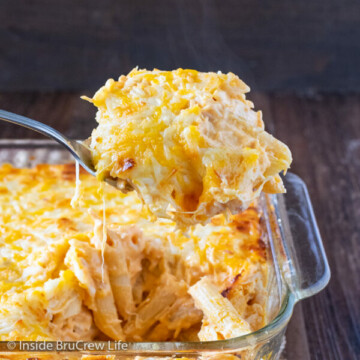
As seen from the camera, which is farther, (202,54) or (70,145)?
(202,54)

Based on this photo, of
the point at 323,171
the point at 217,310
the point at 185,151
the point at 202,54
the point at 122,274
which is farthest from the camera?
the point at 202,54

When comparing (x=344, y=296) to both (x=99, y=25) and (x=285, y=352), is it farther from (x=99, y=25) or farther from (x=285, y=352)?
(x=99, y=25)

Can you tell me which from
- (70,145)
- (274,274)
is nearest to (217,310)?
(274,274)

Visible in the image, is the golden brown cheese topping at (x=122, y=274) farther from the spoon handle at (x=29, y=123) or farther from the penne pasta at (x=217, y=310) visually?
the spoon handle at (x=29, y=123)

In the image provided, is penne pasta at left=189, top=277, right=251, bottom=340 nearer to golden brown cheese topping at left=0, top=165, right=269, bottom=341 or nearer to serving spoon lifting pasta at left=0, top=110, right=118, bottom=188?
golden brown cheese topping at left=0, top=165, right=269, bottom=341

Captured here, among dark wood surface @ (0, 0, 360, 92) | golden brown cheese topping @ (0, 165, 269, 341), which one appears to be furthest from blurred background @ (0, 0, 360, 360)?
golden brown cheese topping @ (0, 165, 269, 341)

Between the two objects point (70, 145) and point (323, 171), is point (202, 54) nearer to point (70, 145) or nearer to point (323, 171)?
point (323, 171)

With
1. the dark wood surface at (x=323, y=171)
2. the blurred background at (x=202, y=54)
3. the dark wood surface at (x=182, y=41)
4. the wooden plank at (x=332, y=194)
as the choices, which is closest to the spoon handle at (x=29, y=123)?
the dark wood surface at (x=323, y=171)
